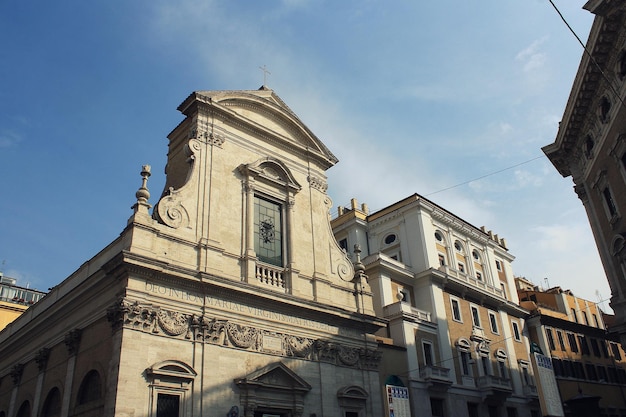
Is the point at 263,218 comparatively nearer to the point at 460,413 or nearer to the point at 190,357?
the point at 190,357

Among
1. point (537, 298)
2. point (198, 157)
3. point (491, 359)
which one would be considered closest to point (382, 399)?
point (198, 157)

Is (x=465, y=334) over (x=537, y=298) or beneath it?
beneath

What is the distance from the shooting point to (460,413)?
94.8 ft

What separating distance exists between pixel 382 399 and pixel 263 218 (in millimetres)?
8559

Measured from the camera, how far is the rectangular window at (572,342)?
4075 centimetres

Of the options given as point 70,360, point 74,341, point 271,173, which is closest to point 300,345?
point 271,173

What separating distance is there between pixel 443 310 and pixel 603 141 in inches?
521

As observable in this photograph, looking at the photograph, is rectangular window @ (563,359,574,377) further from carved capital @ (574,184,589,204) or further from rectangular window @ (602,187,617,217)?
rectangular window @ (602,187,617,217)

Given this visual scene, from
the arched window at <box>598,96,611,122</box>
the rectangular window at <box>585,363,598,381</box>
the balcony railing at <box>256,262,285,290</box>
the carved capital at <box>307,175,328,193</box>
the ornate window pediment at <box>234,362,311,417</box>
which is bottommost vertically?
the ornate window pediment at <box>234,362,311,417</box>

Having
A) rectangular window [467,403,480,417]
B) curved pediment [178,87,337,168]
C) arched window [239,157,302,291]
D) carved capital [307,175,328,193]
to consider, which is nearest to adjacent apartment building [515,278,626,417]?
rectangular window [467,403,480,417]

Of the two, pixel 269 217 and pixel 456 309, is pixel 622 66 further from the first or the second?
pixel 456 309

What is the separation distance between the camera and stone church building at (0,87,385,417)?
15992mm

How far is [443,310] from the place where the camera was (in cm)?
3156

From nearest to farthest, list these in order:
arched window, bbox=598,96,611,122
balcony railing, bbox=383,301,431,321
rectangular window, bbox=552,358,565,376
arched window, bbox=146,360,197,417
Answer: arched window, bbox=146,360,197,417
arched window, bbox=598,96,611,122
balcony railing, bbox=383,301,431,321
rectangular window, bbox=552,358,565,376
